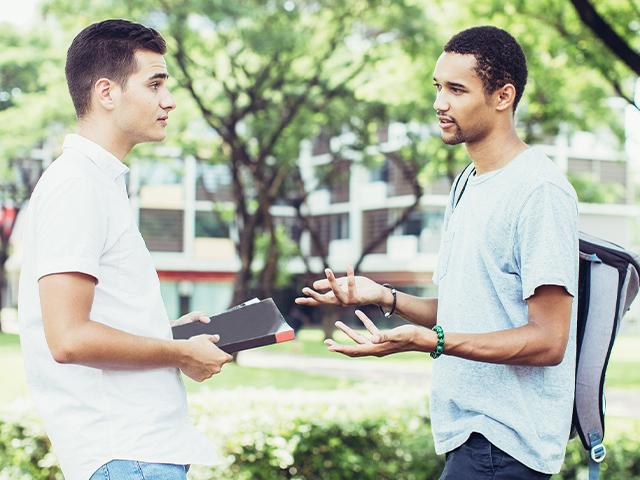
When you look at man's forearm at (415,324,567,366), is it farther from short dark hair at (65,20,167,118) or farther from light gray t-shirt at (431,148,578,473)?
short dark hair at (65,20,167,118)

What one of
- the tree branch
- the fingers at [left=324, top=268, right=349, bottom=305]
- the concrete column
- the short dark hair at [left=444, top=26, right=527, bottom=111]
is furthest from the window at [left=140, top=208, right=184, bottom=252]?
the short dark hair at [left=444, top=26, right=527, bottom=111]

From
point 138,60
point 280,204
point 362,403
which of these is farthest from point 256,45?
point 280,204

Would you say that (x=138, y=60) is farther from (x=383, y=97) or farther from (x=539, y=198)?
(x=383, y=97)

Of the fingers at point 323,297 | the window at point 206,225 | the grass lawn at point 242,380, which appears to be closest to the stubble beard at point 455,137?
the fingers at point 323,297

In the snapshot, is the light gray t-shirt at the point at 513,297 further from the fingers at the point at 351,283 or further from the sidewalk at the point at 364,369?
the sidewalk at the point at 364,369

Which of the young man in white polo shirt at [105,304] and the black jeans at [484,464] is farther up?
the young man in white polo shirt at [105,304]

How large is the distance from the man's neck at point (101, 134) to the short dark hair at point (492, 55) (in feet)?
3.26

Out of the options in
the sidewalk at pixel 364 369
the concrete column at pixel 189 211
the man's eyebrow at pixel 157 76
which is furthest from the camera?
the concrete column at pixel 189 211

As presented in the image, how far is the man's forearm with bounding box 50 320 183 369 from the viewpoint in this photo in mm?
2176

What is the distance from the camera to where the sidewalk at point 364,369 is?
15.7m

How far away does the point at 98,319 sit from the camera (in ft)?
7.64

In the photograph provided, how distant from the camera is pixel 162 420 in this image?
237 cm

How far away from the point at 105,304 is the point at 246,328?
407mm

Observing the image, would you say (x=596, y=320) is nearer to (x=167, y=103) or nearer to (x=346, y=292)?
(x=346, y=292)
